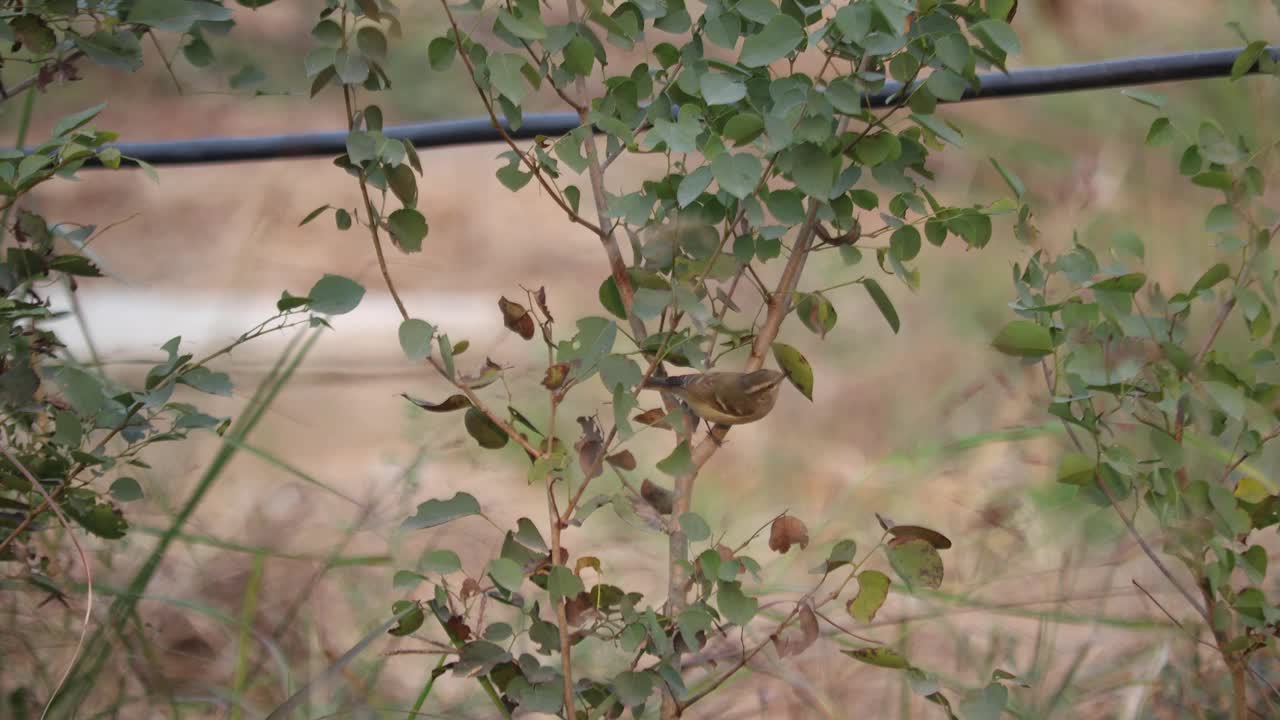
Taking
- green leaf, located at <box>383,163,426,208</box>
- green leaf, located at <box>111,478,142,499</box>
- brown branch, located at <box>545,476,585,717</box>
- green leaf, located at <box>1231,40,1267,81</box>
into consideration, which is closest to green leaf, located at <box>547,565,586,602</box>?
brown branch, located at <box>545,476,585,717</box>

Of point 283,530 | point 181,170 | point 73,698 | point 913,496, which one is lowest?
point 73,698

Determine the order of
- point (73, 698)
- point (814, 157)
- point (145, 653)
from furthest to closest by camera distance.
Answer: point (145, 653) < point (73, 698) < point (814, 157)

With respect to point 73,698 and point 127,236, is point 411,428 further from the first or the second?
point 127,236

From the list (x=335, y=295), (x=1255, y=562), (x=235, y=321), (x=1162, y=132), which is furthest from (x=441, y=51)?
(x=235, y=321)

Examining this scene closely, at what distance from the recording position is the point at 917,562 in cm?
78

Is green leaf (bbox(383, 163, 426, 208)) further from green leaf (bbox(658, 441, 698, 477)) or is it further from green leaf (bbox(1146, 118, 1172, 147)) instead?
green leaf (bbox(1146, 118, 1172, 147))

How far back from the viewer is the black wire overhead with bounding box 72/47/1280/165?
1198 millimetres

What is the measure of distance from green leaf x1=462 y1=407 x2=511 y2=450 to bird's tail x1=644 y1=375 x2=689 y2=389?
0.09m

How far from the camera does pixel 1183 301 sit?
0.92 metres

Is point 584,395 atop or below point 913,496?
A: atop

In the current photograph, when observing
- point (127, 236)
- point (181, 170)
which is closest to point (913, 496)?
point (127, 236)

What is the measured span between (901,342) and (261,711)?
148 cm

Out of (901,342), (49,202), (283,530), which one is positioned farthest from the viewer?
(49,202)

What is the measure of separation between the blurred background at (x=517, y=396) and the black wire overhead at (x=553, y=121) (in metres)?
0.11
